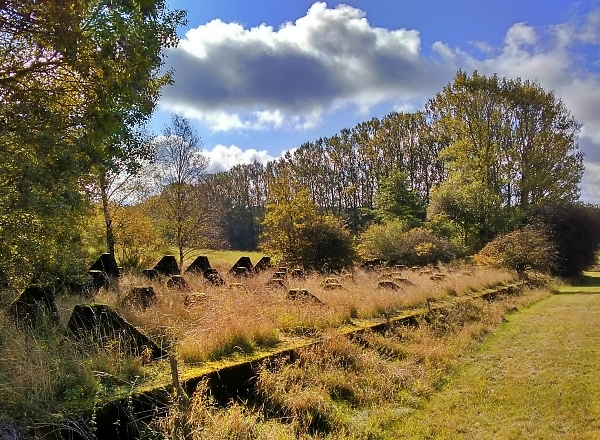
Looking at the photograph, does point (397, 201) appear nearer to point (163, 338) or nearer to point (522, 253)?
point (522, 253)

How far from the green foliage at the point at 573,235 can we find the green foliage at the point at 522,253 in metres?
3.57

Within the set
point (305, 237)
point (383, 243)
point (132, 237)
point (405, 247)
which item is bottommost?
point (405, 247)

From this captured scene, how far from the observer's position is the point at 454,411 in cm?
580

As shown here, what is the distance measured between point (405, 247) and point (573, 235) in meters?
11.6

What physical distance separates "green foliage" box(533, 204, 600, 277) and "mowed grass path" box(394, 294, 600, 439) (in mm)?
19658

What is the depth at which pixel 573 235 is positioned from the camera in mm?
27922

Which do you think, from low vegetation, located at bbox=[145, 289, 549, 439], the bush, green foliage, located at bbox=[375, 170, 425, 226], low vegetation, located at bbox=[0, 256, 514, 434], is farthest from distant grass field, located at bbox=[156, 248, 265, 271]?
low vegetation, located at bbox=[145, 289, 549, 439]

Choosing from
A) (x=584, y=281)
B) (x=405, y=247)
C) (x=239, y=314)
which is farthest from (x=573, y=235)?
(x=239, y=314)

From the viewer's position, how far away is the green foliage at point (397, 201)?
35.8 meters

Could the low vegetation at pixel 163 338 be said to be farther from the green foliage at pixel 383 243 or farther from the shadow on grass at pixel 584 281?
the shadow on grass at pixel 584 281

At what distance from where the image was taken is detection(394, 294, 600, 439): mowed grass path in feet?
17.1

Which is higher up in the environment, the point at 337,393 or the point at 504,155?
the point at 504,155

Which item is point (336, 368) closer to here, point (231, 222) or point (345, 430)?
point (345, 430)

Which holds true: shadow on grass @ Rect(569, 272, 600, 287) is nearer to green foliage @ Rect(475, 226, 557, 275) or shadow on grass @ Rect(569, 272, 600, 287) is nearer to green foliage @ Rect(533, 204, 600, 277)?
green foliage @ Rect(533, 204, 600, 277)
